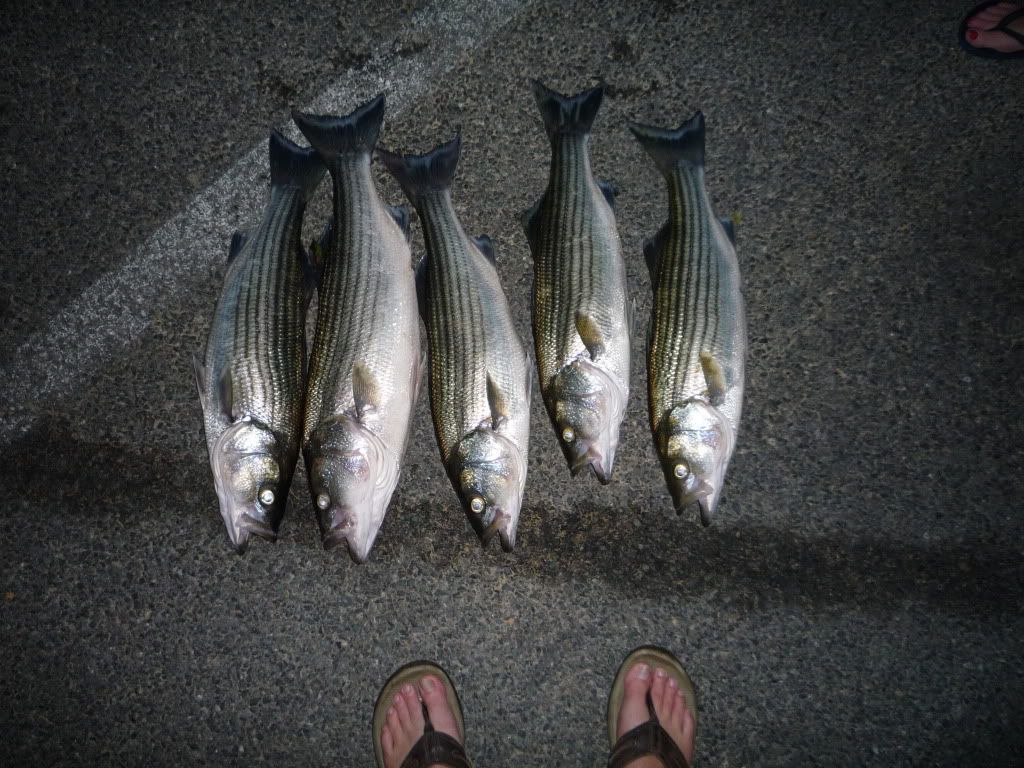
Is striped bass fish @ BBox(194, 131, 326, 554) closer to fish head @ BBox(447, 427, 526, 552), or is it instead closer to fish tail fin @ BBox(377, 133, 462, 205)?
fish tail fin @ BBox(377, 133, 462, 205)

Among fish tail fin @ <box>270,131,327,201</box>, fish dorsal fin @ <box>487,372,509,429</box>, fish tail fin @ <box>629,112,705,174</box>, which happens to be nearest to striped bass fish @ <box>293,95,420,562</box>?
fish tail fin @ <box>270,131,327,201</box>

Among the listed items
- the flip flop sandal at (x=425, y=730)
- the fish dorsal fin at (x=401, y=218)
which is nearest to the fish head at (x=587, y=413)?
the fish dorsal fin at (x=401, y=218)

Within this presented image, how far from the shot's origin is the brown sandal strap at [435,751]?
2.78 m

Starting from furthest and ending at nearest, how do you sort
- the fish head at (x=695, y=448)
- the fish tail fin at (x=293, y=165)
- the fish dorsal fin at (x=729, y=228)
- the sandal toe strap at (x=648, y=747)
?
the fish tail fin at (x=293, y=165) < the fish dorsal fin at (x=729, y=228) < the sandal toe strap at (x=648, y=747) < the fish head at (x=695, y=448)

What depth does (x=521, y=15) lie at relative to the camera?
126 inches

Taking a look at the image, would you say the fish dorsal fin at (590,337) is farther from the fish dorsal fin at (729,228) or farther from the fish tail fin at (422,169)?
the fish tail fin at (422,169)

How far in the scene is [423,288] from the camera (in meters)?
2.80

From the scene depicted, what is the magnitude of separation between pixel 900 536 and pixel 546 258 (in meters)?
2.17

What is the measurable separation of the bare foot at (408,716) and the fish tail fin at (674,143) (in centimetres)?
277

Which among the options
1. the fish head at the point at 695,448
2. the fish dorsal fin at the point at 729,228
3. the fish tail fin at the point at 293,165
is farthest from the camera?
the fish tail fin at the point at 293,165

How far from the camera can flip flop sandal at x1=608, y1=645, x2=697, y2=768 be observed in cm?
271

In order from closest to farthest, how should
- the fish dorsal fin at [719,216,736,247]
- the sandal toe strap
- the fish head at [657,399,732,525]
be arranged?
the fish head at [657,399,732,525], the sandal toe strap, the fish dorsal fin at [719,216,736,247]

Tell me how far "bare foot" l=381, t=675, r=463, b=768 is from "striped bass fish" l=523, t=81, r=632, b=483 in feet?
4.27

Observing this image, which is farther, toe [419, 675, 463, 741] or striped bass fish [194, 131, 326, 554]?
→ toe [419, 675, 463, 741]
